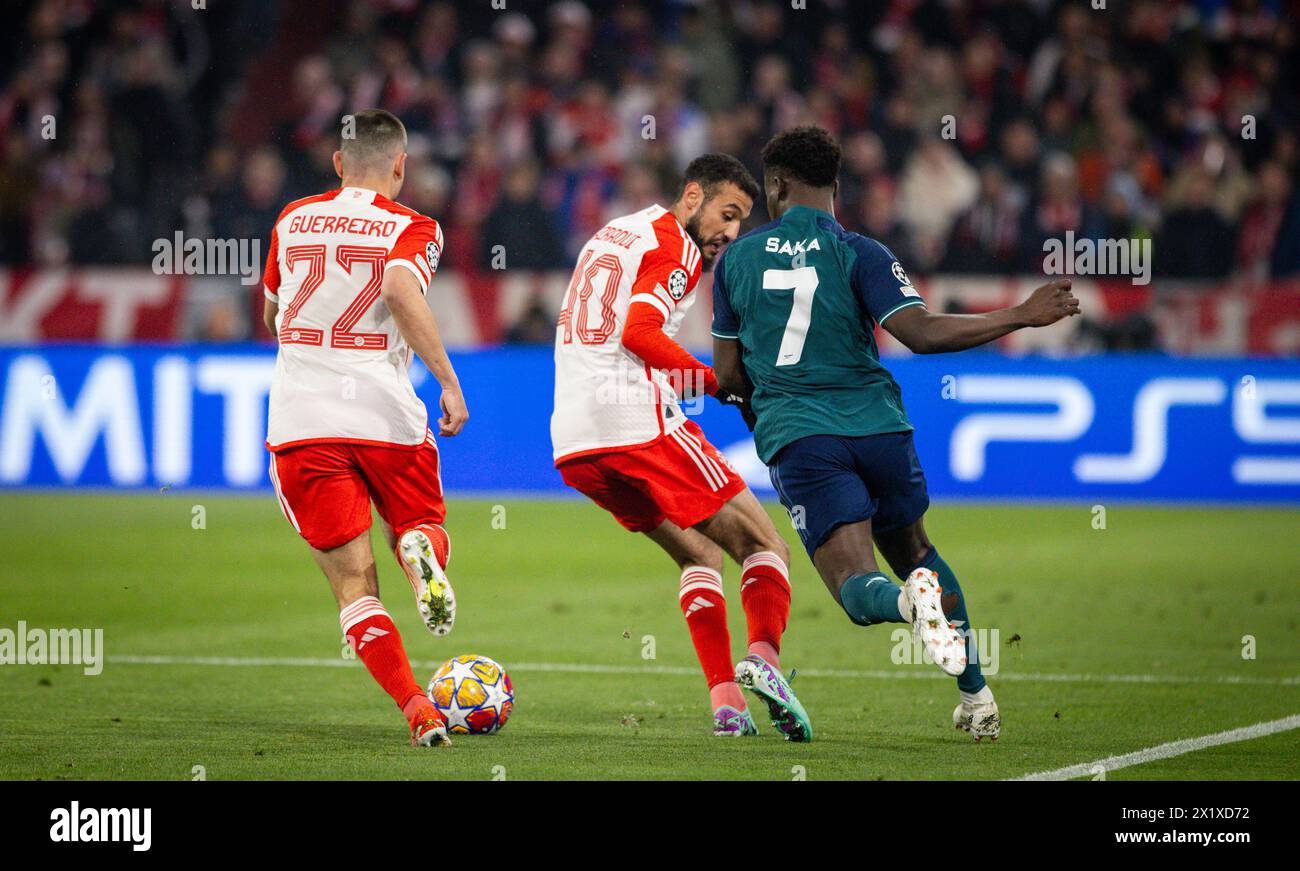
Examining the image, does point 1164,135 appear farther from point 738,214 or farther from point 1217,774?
point 1217,774

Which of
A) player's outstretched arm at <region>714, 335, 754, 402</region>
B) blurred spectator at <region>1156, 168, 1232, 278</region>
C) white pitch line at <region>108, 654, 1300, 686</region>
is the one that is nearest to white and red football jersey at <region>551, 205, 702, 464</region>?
player's outstretched arm at <region>714, 335, 754, 402</region>

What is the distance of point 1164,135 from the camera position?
1897 cm

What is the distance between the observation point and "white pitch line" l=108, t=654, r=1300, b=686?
778 centimetres

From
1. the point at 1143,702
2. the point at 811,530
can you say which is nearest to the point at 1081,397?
the point at 1143,702

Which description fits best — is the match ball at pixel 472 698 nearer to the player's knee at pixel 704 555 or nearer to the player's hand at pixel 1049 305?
the player's knee at pixel 704 555

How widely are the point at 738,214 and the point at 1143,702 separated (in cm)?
251

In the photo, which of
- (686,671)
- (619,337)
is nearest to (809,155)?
(619,337)

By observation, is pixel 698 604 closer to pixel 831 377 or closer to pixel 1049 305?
pixel 831 377

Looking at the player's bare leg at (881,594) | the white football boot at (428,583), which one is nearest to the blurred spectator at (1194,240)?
the player's bare leg at (881,594)

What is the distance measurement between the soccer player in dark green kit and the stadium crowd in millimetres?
10871

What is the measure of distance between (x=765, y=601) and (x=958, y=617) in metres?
0.75

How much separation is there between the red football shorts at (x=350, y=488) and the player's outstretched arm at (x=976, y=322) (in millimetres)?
1728

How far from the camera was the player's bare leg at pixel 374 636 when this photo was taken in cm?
607

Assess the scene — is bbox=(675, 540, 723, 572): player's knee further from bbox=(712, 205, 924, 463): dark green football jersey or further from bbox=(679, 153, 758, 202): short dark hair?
bbox=(679, 153, 758, 202): short dark hair
